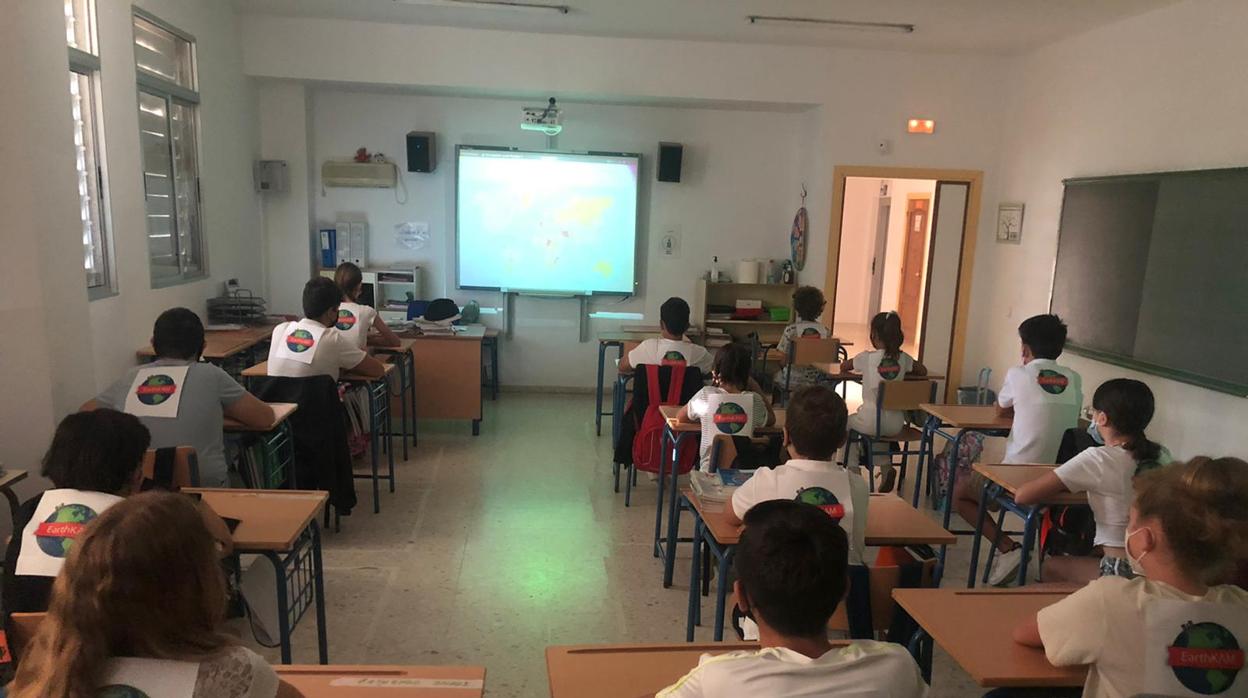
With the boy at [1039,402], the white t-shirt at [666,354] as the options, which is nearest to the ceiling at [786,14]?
the white t-shirt at [666,354]

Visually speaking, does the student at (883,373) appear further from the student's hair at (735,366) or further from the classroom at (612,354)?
the student's hair at (735,366)

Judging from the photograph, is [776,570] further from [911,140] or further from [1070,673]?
[911,140]

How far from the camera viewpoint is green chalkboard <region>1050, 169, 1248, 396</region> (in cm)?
431

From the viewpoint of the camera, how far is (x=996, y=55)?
262 inches

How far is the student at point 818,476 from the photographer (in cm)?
223

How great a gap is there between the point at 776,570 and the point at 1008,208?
20.9ft

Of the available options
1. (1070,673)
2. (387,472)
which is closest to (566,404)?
(387,472)

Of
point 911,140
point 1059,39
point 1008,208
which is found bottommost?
point 1008,208

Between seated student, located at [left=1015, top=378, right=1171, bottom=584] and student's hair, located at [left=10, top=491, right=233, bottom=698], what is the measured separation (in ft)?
8.51

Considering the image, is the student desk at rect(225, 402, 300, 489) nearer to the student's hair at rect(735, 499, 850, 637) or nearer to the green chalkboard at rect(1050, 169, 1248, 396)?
the student's hair at rect(735, 499, 850, 637)

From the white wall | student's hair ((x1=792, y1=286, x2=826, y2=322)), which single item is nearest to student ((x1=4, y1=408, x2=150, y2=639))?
student's hair ((x1=792, y1=286, x2=826, y2=322))

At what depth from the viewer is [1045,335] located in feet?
12.0

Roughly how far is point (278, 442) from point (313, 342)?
1.74 feet

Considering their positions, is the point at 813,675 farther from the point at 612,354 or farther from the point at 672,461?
the point at 612,354
